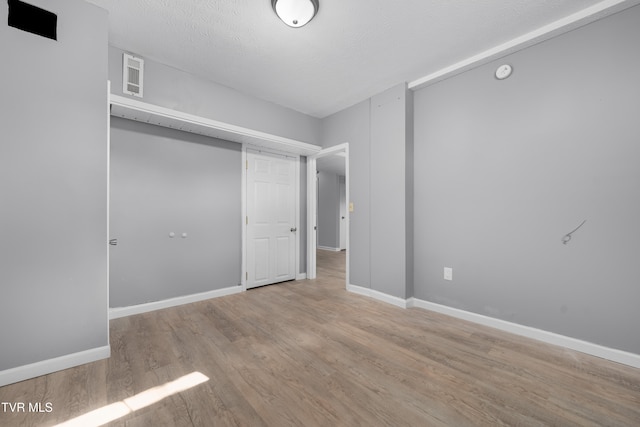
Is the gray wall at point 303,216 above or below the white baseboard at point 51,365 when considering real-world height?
above

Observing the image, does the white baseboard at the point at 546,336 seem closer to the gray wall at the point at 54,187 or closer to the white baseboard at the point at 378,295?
the white baseboard at the point at 378,295

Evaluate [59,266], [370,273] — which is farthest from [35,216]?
[370,273]

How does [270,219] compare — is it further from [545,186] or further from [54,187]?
[545,186]

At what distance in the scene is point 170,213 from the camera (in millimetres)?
3217

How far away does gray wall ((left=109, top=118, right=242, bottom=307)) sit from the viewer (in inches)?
114

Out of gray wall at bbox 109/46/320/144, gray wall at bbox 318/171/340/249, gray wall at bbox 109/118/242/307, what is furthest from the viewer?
gray wall at bbox 318/171/340/249

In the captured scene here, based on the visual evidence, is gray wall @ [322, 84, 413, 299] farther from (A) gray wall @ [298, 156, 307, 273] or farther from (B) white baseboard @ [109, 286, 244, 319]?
(B) white baseboard @ [109, 286, 244, 319]

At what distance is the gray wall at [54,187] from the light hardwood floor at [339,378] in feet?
1.30

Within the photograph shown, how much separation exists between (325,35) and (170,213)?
2.67m

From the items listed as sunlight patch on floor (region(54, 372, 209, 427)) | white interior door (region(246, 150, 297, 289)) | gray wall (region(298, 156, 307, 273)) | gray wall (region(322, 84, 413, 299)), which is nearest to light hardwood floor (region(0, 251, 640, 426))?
sunlight patch on floor (region(54, 372, 209, 427))

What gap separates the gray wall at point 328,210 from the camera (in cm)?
858

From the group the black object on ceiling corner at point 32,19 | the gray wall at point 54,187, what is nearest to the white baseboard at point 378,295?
the gray wall at point 54,187

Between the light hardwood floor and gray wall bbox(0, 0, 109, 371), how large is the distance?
39 centimetres

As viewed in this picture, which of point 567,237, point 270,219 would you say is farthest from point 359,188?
point 567,237
